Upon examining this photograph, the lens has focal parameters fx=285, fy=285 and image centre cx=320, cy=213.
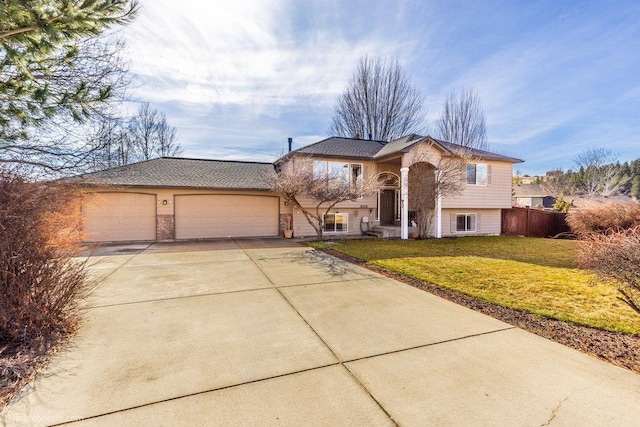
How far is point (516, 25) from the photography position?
10.3 meters

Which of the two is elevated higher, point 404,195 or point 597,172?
point 597,172

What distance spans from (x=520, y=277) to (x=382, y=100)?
23494 mm

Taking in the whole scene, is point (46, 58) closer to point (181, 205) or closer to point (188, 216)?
point (181, 205)

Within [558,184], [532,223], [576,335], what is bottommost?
[576,335]

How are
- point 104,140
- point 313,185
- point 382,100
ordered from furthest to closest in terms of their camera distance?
point 382,100, point 313,185, point 104,140

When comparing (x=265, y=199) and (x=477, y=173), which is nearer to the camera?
(x=265, y=199)

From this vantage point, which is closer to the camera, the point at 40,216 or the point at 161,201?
the point at 40,216

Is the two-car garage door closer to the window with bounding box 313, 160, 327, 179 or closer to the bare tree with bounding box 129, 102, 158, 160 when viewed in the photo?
the window with bounding box 313, 160, 327, 179

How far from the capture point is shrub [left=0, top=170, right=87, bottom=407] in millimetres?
3438

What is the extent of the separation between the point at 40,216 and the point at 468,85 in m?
31.8

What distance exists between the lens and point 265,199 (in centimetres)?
1589

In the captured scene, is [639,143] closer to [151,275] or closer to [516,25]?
[516,25]

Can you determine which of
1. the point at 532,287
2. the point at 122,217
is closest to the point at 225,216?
the point at 122,217

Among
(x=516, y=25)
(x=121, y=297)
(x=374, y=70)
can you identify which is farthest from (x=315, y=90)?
(x=121, y=297)
